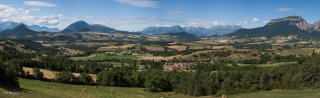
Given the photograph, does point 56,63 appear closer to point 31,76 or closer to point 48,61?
point 48,61

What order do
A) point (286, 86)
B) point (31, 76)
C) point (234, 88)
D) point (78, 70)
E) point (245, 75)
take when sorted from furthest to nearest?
point (78, 70) < point (31, 76) < point (245, 75) < point (234, 88) < point (286, 86)

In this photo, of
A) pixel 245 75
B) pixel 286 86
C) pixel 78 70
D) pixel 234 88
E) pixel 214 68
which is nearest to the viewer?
pixel 286 86

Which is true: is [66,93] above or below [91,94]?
above

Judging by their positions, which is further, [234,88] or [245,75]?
[245,75]

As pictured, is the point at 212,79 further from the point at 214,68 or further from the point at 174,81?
the point at 214,68

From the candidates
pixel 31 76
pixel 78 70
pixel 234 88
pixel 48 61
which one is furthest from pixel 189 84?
pixel 48 61

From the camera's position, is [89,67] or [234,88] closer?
[234,88]

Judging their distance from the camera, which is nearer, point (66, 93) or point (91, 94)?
point (66, 93)

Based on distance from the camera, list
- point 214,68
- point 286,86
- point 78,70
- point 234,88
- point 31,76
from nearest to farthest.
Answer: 1. point 286,86
2. point 234,88
3. point 31,76
4. point 78,70
5. point 214,68

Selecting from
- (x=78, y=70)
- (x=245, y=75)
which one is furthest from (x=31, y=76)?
(x=245, y=75)
